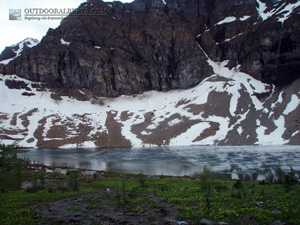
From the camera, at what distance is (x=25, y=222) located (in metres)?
11.3

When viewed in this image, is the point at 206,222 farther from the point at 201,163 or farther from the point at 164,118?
the point at 164,118

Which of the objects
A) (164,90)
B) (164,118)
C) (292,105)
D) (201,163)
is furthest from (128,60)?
(201,163)

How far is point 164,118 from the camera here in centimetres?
12888

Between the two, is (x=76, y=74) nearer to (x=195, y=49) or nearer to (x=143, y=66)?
(x=143, y=66)

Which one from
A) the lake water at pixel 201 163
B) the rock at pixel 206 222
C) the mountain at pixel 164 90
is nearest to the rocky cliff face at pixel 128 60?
the mountain at pixel 164 90

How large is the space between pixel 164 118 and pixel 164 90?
6325 cm

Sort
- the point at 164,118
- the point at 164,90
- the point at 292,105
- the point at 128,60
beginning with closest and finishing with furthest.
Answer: the point at 292,105 → the point at 164,118 → the point at 164,90 → the point at 128,60

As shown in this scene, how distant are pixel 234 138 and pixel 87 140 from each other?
7359 cm

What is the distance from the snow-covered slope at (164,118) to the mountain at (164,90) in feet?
1.56

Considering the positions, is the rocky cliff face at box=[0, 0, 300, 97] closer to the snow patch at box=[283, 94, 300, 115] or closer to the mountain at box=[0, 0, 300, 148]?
the mountain at box=[0, 0, 300, 148]

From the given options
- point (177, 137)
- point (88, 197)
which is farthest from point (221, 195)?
point (177, 137)

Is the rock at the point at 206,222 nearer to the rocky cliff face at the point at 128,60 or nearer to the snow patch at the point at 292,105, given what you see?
the snow patch at the point at 292,105

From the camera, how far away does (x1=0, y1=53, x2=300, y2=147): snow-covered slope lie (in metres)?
97.4

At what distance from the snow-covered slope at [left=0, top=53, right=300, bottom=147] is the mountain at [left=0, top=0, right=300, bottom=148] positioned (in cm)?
47
